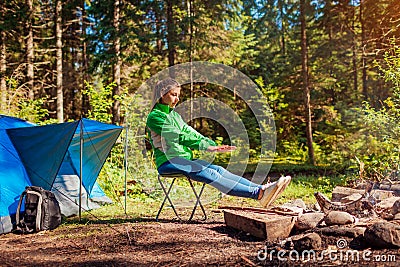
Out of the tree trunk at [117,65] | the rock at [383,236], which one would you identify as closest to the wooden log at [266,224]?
the rock at [383,236]

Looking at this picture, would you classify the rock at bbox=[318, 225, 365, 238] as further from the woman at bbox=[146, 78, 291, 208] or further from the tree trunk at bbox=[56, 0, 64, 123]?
the tree trunk at bbox=[56, 0, 64, 123]

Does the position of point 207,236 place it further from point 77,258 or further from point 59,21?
point 59,21

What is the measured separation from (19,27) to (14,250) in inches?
386

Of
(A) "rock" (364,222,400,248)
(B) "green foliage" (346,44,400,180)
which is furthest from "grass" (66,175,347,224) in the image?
(A) "rock" (364,222,400,248)

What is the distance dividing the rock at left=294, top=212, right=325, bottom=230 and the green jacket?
99cm

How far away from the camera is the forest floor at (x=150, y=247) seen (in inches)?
89.0

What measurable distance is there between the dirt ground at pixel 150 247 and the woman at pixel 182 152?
0.37 meters

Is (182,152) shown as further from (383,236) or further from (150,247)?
(383,236)

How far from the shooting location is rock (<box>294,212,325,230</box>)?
2.86 m

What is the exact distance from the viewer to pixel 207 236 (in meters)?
3.06

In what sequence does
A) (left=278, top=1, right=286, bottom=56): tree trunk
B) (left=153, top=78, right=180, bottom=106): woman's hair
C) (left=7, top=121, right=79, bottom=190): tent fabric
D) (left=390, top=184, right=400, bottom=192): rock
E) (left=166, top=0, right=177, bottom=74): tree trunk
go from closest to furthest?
(left=153, top=78, right=180, bottom=106): woman's hair, (left=7, top=121, right=79, bottom=190): tent fabric, (left=390, top=184, right=400, bottom=192): rock, (left=166, top=0, right=177, bottom=74): tree trunk, (left=278, top=1, right=286, bottom=56): tree trunk

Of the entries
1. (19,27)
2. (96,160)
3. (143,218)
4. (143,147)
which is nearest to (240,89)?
(143,147)

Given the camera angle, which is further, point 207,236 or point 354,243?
point 207,236

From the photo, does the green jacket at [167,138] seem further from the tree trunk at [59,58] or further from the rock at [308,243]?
the tree trunk at [59,58]
